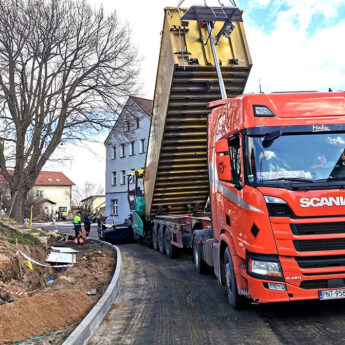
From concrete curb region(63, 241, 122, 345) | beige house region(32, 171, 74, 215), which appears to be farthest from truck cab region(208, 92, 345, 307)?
beige house region(32, 171, 74, 215)

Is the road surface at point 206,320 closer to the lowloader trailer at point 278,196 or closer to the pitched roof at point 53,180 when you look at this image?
the lowloader trailer at point 278,196

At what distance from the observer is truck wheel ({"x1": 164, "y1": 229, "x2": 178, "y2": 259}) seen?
1115 cm

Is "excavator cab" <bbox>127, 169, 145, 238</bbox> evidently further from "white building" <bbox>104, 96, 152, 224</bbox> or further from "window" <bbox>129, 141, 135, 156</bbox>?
"window" <bbox>129, 141, 135, 156</bbox>

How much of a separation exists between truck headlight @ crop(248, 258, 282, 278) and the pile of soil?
2.36m

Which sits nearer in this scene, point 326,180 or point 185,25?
point 326,180

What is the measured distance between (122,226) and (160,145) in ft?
29.4

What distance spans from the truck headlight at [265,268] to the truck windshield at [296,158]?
0.97 meters

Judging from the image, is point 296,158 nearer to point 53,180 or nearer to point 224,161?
point 224,161

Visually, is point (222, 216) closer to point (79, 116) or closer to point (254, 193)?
point (254, 193)

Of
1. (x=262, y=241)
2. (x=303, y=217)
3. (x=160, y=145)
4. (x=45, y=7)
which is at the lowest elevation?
(x=262, y=241)

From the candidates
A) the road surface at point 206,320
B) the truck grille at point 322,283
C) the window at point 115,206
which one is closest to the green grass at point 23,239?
the road surface at point 206,320

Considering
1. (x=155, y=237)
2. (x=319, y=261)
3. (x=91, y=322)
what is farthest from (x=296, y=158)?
(x=155, y=237)

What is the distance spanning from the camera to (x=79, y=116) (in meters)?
18.8

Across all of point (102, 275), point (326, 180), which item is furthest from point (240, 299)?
point (102, 275)
